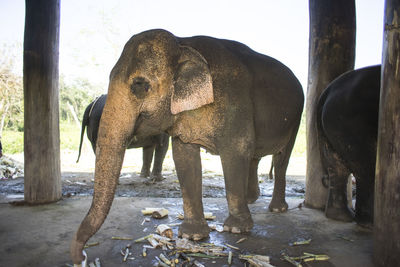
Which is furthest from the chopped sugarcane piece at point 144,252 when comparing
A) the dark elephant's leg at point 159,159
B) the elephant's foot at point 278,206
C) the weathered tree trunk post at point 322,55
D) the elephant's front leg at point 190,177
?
the dark elephant's leg at point 159,159

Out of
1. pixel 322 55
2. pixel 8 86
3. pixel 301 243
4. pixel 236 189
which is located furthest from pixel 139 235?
pixel 8 86

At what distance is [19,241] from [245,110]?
8.27 feet

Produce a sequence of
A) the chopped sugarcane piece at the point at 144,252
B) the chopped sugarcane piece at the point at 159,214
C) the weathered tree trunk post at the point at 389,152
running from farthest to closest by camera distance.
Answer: the chopped sugarcane piece at the point at 159,214 → the chopped sugarcane piece at the point at 144,252 → the weathered tree trunk post at the point at 389,152

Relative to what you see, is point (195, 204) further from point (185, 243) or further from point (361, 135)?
point (361, 135)

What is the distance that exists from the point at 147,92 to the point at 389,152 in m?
1.99

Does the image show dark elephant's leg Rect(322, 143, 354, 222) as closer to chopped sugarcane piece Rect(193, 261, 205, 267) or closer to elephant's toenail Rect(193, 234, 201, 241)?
elephant's toenail Rect(193, 234, 201, 241)

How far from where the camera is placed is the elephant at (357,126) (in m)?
3.41

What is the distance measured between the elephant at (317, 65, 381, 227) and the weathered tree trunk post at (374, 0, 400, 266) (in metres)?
0.83

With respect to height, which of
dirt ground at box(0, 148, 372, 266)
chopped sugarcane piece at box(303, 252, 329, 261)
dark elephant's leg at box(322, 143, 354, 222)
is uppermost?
dark elephant's leg at box(322, 143, 354, 222)

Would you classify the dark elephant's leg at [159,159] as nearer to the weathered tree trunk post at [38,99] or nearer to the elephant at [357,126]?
the weathered tree trunk post at [38,99]

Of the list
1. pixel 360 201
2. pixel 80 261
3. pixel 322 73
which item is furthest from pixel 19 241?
pixel 322 73

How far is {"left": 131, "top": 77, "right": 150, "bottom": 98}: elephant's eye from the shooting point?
9.77 feet

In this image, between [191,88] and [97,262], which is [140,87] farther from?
[97,262]

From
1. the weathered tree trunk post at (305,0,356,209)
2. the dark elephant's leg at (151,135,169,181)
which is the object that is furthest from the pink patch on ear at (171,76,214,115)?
the dark elephant's leg at (151,135,169,181)
